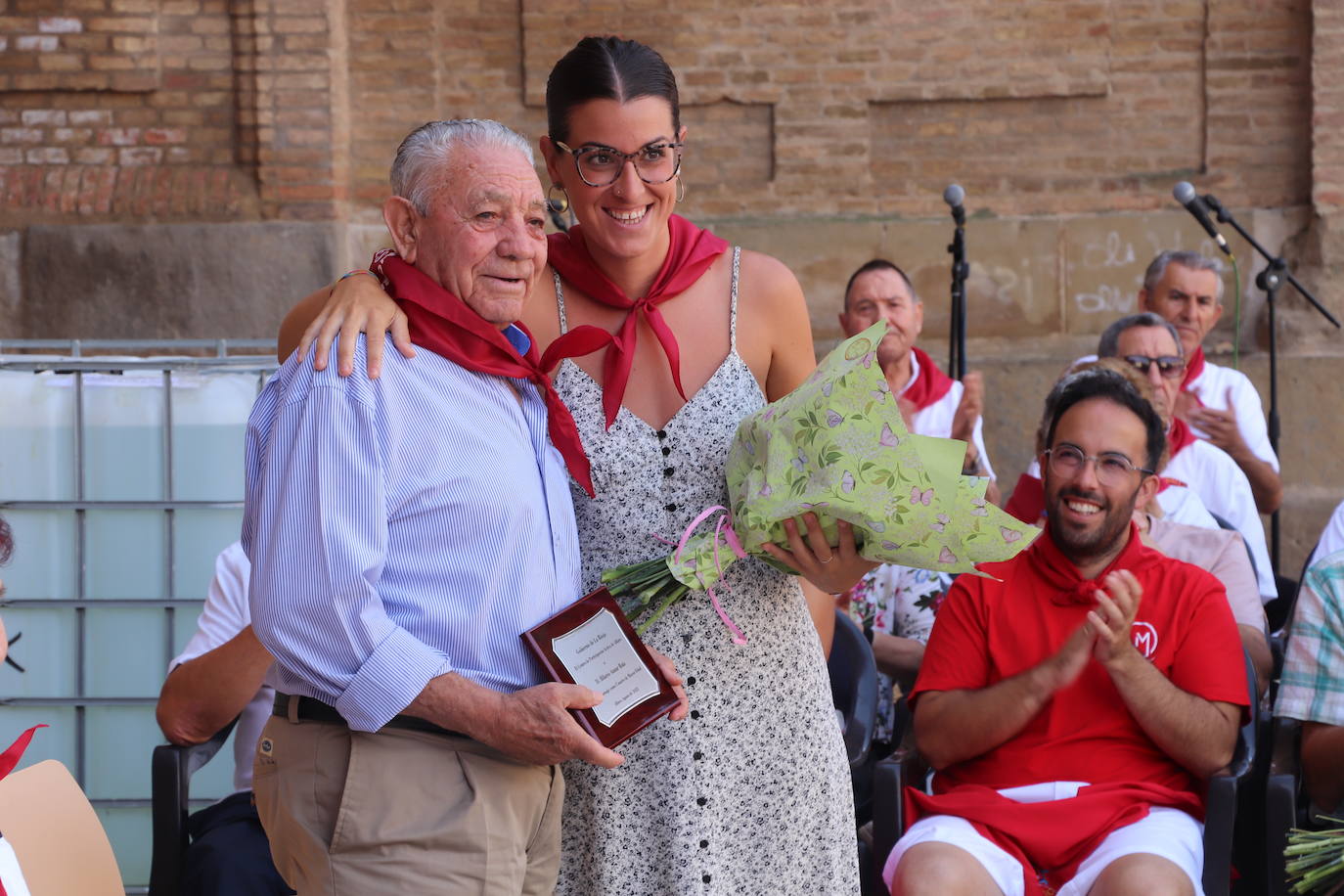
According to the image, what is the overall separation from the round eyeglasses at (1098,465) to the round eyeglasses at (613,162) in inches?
69.7

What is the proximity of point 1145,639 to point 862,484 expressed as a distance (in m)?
1.60

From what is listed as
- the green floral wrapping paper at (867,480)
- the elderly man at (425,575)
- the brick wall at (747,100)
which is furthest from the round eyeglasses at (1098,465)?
the brick wall at (747,100)

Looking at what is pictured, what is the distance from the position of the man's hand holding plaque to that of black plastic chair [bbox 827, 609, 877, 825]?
1633mm

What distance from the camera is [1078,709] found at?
3.35 metres

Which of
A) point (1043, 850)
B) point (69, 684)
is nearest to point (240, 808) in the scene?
point (69, 684)

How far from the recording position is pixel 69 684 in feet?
13.3

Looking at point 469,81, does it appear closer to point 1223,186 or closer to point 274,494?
point 1223,186

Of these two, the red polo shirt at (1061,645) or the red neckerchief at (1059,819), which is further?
the red polo shirt at (1061,645)

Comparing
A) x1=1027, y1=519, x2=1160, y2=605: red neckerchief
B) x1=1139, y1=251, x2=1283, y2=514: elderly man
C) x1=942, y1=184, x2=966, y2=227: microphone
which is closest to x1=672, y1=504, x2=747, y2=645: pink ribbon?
x1=1027, y1=519, x2=1160, y2=605: red neckerchief

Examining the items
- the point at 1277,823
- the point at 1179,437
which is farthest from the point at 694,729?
the point at 1179,437

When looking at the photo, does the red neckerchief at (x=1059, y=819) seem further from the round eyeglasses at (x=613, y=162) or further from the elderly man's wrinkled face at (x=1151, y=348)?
the elderly man's wrinkled face at (x=1151, y=348)

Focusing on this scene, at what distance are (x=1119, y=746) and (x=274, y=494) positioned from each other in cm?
217

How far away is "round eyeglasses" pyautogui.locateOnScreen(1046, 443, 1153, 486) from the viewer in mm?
3625

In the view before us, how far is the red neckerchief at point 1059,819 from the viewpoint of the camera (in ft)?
10.4
